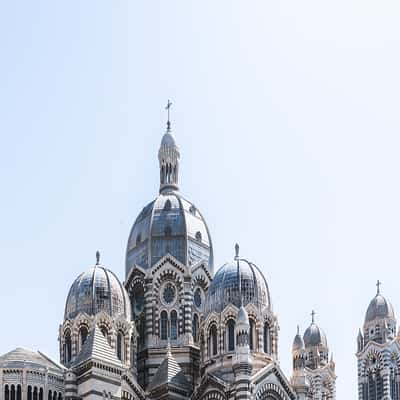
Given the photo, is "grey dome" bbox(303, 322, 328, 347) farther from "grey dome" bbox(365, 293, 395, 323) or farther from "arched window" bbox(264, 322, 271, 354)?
"arched window" bbox(264, 322, 271, 354)

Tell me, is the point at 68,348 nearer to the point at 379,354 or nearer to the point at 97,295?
the point at 97,295

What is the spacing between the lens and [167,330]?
6788 centimetres

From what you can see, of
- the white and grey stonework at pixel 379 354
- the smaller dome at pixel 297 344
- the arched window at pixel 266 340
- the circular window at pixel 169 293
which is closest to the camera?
the arched window at pixel 266 340

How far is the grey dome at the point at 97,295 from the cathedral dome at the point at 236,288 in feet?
16.0

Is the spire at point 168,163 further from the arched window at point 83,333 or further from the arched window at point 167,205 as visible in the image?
the arched window at point 83,333

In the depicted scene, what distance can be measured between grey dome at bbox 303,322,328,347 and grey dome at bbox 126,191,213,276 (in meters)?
16.3

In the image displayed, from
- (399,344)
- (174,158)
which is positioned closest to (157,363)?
(174,158)

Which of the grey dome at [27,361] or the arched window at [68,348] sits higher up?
the arched window at [68,348]

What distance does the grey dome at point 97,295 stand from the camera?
64.4 m

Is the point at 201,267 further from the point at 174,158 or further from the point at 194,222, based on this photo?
the point at 174,158

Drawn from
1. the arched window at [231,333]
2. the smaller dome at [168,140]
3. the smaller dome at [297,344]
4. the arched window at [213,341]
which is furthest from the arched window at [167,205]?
the smaller dome at [297,344]

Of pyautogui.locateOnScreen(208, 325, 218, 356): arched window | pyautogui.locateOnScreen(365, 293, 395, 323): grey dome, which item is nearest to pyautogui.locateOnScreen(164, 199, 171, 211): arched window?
pyautogui.locateOnScreen(208, 325, 218, 356): arched window

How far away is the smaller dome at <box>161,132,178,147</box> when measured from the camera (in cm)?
7400

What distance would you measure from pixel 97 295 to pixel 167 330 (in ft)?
18.1
